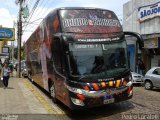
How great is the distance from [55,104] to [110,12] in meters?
4.46

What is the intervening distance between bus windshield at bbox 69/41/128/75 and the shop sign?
14.3 metres

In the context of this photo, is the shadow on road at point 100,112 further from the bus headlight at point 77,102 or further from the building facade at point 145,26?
the building facade at point 145,26

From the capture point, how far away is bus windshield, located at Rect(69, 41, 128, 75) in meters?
10.2

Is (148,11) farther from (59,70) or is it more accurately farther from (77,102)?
(77,102)

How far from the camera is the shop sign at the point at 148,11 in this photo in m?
A: 24.1

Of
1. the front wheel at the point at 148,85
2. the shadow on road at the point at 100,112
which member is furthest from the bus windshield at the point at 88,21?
the front wheel at the point at 148,85

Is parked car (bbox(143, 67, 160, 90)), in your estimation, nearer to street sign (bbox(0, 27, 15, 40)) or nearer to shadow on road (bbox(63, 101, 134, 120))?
shadow on road (bbox(63, 101, 134, 120))

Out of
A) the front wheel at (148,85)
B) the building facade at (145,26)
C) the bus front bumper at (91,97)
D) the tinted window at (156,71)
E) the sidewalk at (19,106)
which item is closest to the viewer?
the bus front bumper at (91,97)

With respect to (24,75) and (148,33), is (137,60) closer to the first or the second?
(148,33)

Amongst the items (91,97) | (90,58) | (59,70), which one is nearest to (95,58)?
(90,58)

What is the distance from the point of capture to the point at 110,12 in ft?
38.2

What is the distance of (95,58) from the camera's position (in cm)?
1035

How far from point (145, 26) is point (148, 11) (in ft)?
4.42

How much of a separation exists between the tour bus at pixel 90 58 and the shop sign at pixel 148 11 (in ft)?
44.2
